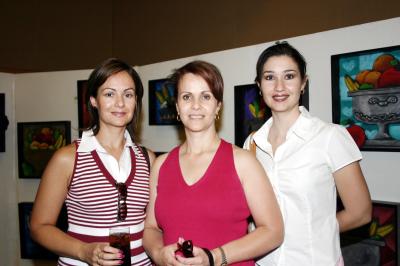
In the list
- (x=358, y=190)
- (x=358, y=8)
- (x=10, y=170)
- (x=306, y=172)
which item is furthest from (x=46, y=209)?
(x=358, y=8)

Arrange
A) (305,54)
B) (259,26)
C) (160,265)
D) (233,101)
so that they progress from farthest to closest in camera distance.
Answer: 1. (259,26)
2. (233,101)
3. (305,54)
4. (160,265)

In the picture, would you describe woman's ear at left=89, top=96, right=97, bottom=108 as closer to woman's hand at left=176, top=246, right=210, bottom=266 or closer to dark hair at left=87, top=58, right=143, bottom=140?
dark hair at left=87, top=58, right=143, bottom=140

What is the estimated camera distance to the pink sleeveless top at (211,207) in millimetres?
1443

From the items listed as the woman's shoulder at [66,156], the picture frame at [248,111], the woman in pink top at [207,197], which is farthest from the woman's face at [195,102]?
the picture frame at [248,111]

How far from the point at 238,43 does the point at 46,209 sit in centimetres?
298

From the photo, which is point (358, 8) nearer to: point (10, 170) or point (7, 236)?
point (10, 170)

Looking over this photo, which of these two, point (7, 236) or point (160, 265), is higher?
point (160, 265)

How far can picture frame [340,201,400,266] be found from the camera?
1960 mm

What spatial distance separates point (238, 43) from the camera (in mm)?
4055

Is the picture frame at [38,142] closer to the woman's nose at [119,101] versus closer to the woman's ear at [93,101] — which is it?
the woman's ear at [93,101]

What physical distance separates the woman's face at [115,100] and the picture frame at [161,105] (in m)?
1.17

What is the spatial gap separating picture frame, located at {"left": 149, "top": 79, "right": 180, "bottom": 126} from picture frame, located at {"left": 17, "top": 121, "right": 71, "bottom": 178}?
82 cm

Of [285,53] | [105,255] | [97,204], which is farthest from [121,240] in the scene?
[285,53]

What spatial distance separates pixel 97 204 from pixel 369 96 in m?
1.56
